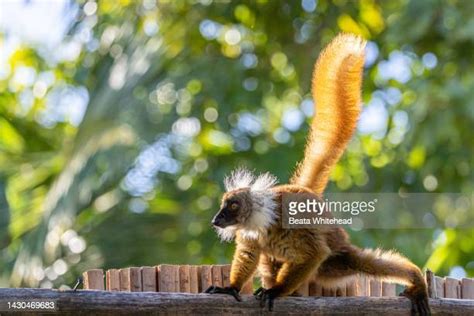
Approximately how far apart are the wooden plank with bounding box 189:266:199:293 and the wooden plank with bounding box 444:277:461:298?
114cm

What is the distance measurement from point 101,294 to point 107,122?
6.25 meters

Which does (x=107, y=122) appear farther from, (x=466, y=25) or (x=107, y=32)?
(x=466, y=25)

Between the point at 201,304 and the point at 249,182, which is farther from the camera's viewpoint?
the point at 249,182

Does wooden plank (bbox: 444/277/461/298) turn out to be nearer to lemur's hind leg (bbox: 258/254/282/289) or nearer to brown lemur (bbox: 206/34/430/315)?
brown lemur (bbox: 206/34/430/315)

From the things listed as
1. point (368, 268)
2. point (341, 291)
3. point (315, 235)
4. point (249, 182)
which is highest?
point (249, 182)

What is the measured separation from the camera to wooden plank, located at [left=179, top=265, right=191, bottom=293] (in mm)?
4692

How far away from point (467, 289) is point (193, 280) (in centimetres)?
126

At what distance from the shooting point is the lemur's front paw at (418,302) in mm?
4778

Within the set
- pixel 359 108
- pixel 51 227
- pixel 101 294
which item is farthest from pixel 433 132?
pixel 101 294

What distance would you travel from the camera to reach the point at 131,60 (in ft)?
35.7

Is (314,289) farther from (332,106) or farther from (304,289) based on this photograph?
(332,106)

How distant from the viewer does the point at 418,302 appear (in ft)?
15.8

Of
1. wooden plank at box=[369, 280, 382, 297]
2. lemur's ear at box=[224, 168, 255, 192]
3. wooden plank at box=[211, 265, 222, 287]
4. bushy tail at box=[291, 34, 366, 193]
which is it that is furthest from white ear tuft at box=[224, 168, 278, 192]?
wooden plank at box=[369, 280, 382, 297]

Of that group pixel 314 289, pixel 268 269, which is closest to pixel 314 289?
pixel 314 289
